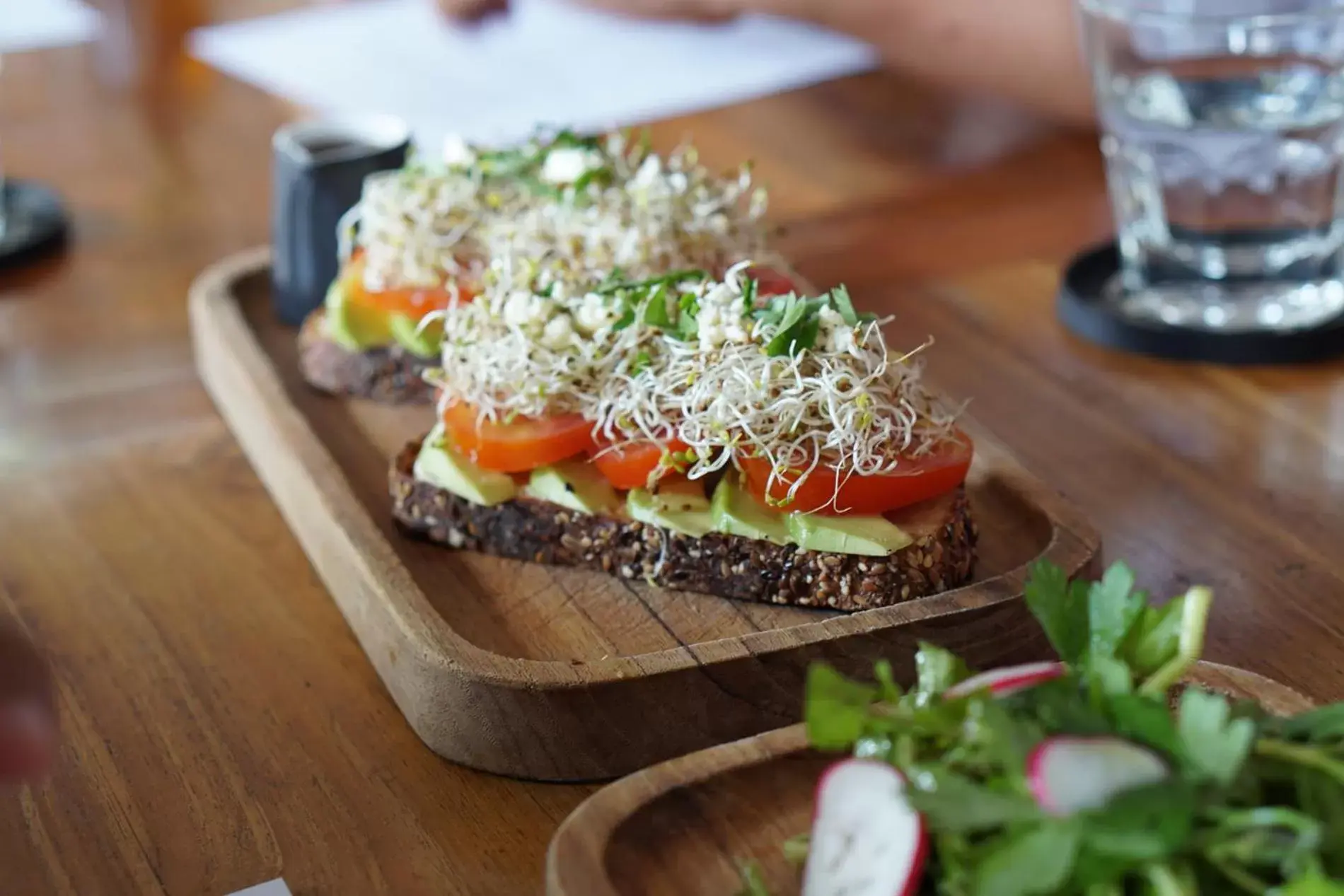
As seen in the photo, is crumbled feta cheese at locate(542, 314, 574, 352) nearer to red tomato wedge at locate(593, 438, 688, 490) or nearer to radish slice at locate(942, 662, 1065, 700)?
red tomato wedge at locate(593, 438, 688, 490)

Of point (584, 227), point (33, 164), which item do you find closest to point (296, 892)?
point (584, 227)

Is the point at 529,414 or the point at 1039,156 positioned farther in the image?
the point at 1039,156

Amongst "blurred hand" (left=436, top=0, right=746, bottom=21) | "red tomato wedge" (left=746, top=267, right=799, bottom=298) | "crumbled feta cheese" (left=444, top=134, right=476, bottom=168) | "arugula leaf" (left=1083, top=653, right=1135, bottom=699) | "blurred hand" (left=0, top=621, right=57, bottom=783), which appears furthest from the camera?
"blurred hand" (left=436, top=0, right=746, bottom=21)

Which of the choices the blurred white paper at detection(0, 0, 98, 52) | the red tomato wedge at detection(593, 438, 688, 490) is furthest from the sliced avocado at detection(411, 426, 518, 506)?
the blurred white paper at detection(0, 0, 98, 52)

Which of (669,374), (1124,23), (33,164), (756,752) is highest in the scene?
(1124,23)

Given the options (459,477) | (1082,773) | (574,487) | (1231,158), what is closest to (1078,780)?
(1082,773)

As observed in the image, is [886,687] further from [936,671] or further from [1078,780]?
[1078,780]

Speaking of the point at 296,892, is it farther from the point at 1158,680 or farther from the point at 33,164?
the point at 33,164

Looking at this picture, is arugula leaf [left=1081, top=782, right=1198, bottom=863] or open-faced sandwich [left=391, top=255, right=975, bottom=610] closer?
arugula leaf [left=1081, top=782, right=1198, bottom=863]
